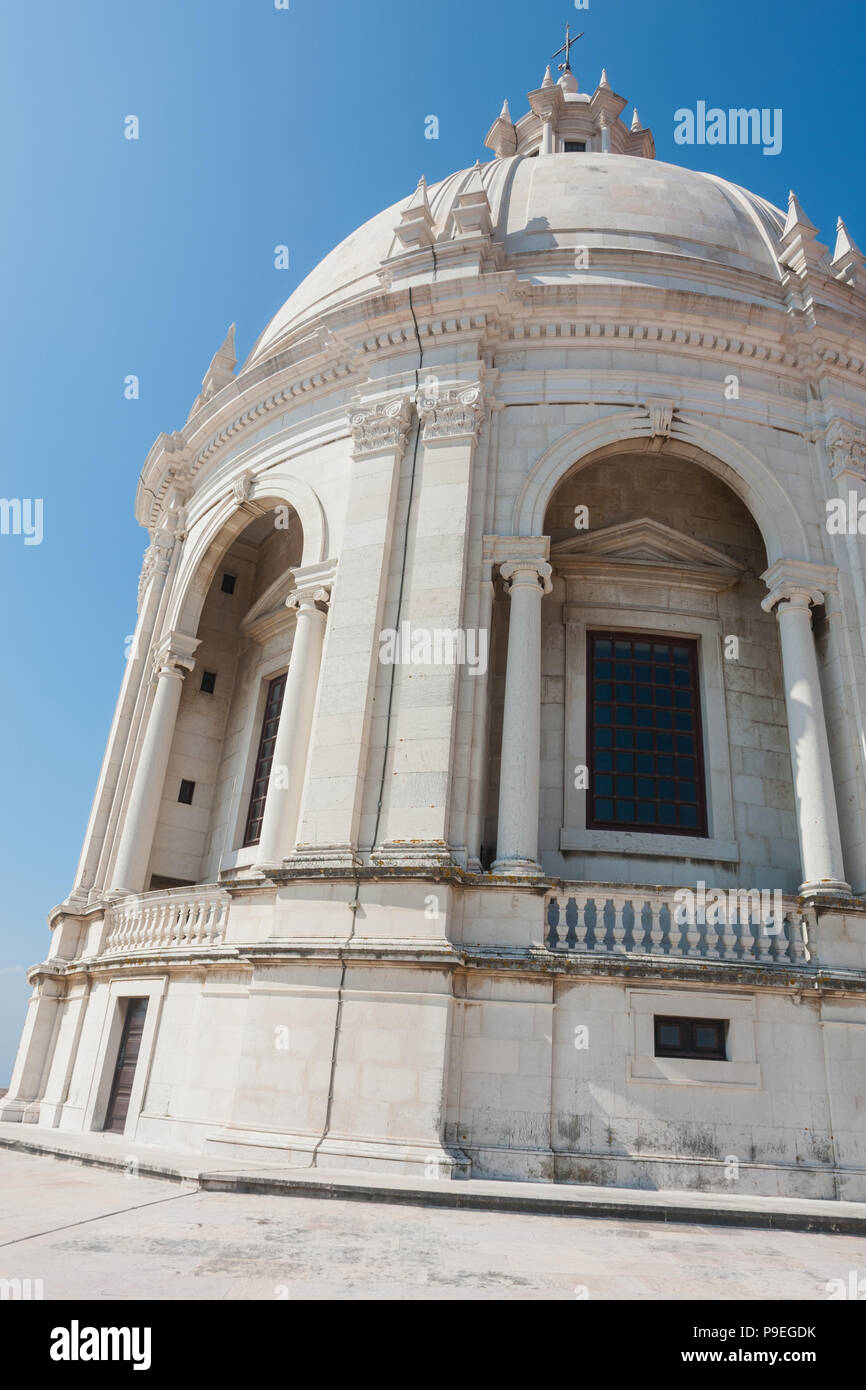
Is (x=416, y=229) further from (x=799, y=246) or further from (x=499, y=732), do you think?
(x=499, y=732)

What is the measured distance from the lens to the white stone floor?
5.74m

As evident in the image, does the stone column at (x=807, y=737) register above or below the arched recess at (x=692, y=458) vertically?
below

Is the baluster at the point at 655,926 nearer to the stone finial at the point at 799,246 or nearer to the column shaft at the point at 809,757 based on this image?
the column shaft at the point at 809,757

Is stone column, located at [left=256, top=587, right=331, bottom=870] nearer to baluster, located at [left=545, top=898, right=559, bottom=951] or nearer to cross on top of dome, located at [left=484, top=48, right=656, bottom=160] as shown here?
baluster, located at [left=545, top=898, right=559, bottom=951]

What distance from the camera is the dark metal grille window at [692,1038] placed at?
12242 millimetres

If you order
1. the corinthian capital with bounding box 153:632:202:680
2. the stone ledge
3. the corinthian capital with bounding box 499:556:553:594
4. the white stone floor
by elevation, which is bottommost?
the white stone floor

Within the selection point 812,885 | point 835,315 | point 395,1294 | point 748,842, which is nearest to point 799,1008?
point 812,885

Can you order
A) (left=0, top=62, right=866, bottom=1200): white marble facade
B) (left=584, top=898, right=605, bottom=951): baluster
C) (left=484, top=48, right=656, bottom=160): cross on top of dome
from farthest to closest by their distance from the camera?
(left=484, top=48, right=656, bottom=160): cross on top of dome → (left=584, top=898, right=605, bottom=951): baluster → (left=0, top=62, right=866, bottom=1200): white marble facade

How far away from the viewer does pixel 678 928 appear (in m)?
12.8

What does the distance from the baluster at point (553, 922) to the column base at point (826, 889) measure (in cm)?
357

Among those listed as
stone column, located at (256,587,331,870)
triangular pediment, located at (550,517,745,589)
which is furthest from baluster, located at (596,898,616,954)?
triangular pediment, located at (550,517,745,589)

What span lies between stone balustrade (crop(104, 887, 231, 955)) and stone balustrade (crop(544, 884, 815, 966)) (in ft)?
18.4

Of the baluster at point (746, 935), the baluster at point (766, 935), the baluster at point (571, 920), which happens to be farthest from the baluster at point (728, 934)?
the baluster at point (571, 920)

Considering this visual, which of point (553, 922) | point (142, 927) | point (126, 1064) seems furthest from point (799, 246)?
point (126, 1064)
